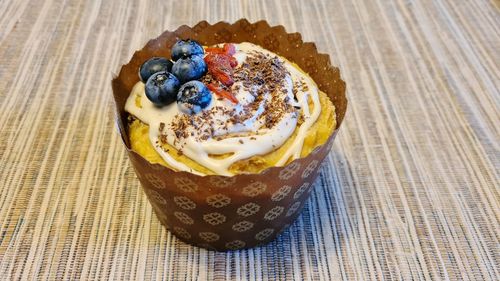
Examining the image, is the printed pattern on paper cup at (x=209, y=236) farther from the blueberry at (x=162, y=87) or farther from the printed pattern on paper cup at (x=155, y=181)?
the blueberry at (x=162, y=87)

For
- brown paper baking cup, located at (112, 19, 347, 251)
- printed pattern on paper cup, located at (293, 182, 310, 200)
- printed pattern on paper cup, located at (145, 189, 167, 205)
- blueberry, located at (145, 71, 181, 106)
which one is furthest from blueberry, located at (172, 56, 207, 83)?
printed pattern on paper cup, located at (293, 182, 310, 200)

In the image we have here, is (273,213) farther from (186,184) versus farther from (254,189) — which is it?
(186,184)

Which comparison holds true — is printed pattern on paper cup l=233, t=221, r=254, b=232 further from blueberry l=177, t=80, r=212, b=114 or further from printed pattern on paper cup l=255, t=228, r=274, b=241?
blueberry l=177, t=80, r=212, b=114

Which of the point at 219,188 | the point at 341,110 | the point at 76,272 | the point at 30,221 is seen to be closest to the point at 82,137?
the point at 30,221

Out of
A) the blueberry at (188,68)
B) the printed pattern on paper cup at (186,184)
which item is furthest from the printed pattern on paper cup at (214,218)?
the blueberry at (188,68)

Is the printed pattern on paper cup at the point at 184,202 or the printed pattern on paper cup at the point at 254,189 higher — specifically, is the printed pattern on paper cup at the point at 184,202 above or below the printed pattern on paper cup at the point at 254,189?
below

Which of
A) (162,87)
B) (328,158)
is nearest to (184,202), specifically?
(162,87)
